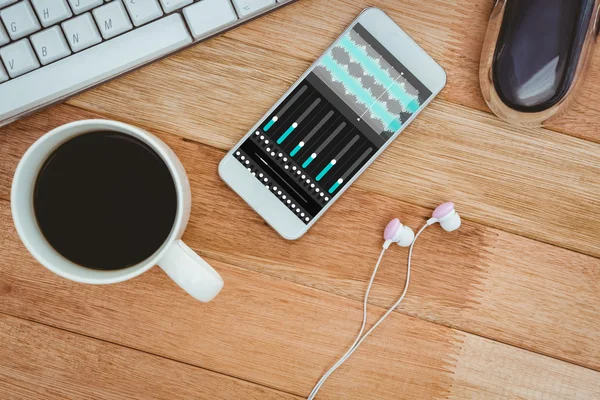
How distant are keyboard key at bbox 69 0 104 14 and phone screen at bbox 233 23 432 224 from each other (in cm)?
17

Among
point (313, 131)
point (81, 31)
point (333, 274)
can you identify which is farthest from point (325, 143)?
point (81, 31)

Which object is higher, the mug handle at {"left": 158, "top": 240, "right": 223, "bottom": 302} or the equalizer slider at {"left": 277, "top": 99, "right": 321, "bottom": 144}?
the equalizer slider at {"left": 277, "top": 99, "right": 321, "bottom": 144}

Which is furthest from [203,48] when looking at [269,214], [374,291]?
[374,291]

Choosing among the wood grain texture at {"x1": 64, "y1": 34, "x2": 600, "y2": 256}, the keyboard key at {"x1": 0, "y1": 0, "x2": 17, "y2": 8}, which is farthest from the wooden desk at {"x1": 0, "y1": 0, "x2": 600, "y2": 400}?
the keyboard key at {"x1": 0, "y1": 0, "x2": 17, "y2": 8}

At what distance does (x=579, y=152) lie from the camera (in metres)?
0.51

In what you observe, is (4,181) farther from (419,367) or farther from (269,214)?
(419,367)

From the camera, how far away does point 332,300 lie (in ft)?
1.71

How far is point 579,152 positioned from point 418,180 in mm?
152

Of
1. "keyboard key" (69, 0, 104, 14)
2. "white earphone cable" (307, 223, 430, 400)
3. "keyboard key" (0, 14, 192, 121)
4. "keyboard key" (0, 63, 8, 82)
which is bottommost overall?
"white earphone cable" (307, 223, 430, 400)

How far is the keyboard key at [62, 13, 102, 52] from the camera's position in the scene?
44 centimetres

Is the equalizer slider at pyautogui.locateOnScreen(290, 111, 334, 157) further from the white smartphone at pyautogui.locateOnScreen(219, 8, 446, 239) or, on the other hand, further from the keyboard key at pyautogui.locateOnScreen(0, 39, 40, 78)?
the keyboard key at pyautogui.locateOnScreen(0, 39, 40, 78)

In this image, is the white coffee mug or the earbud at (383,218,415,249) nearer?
the white coffee mug

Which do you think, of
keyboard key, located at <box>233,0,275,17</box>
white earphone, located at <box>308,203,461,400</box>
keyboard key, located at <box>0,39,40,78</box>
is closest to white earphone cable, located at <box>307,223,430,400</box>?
white earphone, located at <box>308,203,461,400</box>

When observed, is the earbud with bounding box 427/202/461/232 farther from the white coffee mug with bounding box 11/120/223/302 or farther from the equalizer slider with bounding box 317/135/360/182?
the white coffee mug with bounding box 11/120/223/302
